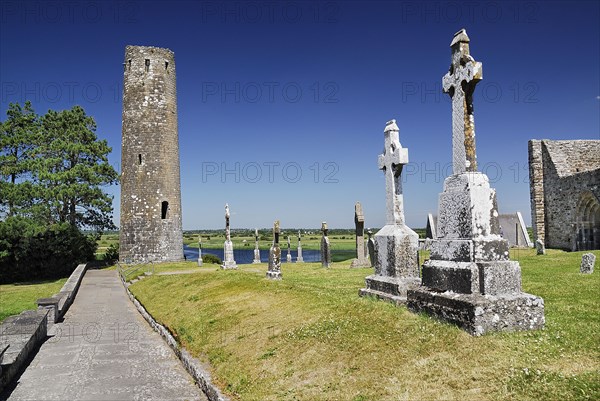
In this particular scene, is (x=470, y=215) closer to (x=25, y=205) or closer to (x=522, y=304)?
(x=522, y=304)

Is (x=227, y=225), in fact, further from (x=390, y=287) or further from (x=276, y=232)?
(x=390, y=287)

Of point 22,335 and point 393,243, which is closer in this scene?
point 393,243

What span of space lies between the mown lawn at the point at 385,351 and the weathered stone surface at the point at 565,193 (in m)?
16.6

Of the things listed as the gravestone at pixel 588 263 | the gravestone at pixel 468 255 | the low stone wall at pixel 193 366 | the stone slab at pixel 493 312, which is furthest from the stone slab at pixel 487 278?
the gravestone at pixel 588 263

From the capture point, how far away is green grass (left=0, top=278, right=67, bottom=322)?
56.6 feet

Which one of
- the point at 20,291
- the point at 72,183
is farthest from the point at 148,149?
the point at 20,291

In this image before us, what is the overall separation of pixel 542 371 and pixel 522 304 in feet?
4.53

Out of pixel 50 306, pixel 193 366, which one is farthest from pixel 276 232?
pixel 193 366

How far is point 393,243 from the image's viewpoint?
8453mm

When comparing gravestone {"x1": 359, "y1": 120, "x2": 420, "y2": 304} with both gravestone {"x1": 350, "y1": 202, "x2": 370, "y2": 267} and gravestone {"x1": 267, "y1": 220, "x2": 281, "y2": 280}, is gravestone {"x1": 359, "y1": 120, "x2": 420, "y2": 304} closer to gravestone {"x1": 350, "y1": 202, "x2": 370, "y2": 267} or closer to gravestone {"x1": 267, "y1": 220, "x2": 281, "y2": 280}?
gravestone {"x1": 267, "y1": 220, "x2": 281, "y2": 280}

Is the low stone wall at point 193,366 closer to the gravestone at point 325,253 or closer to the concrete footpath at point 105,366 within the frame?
the concrete footpath at point 105,366

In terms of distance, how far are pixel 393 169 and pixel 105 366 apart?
7.26 metres

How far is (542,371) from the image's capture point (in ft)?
14.2

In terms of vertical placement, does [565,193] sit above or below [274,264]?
above
